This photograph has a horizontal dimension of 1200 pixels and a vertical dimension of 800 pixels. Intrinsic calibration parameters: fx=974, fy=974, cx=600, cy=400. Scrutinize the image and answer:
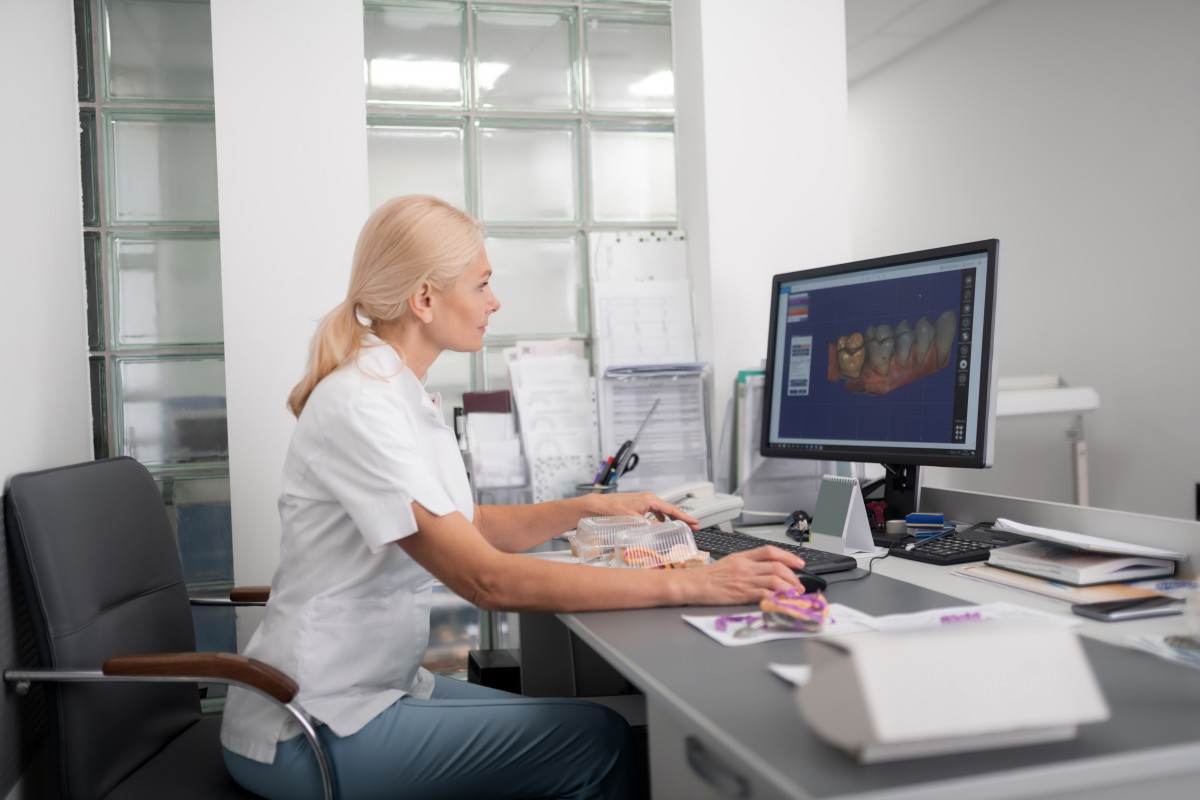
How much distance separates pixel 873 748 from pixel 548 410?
5.74ft

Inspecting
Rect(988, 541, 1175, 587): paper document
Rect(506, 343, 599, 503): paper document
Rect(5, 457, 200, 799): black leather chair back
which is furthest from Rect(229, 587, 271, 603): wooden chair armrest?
Rect(988, 541, 1175, 587): paper document

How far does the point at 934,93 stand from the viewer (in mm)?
4832

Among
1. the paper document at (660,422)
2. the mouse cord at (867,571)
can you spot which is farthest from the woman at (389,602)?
the paper document at (660,422)

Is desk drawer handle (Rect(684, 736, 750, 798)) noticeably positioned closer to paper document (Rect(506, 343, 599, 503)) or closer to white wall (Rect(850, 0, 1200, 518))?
paper document (Rect(506, 343, 599, 503))

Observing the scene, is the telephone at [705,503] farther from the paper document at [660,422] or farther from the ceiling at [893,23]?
the ceiling at [893,23]

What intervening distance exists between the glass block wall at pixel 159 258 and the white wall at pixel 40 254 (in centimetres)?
7

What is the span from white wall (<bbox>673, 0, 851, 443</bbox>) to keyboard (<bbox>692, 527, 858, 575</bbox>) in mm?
667

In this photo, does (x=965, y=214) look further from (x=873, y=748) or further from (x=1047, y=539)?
(x=873, y=748)

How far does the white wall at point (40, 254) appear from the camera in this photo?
1.68 meters

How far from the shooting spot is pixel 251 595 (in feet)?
5.99

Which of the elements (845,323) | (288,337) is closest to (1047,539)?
(845,323)

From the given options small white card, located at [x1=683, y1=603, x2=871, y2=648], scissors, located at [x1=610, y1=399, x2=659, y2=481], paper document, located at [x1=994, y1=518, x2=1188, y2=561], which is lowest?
small white card, located at [x1=683, y1=603, x2=871, y2=648]

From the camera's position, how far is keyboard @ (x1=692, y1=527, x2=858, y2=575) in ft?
4.96

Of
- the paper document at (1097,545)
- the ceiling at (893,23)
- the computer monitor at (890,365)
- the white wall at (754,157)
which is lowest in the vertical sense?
the paper document at (1097,545)
